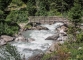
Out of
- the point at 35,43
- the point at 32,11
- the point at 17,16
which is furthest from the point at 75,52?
the point at 32,11

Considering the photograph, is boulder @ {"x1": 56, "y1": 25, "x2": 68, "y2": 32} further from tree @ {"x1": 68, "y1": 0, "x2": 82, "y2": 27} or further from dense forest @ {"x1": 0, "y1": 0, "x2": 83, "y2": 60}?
tree @ {"x1": 68, "y1": 0, "x2": 82, "y2": 27}

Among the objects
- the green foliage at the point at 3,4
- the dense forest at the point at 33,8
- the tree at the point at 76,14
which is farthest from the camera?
the green foliage at the point at 3,4

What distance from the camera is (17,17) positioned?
108ft

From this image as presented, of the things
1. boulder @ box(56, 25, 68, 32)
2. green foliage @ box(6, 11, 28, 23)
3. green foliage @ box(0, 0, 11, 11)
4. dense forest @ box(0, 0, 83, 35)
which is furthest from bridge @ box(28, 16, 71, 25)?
green foliage @ box(0, 0, 11, 11)

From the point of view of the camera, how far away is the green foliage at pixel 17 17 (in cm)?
3145

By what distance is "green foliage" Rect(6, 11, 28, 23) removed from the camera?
31.5 m

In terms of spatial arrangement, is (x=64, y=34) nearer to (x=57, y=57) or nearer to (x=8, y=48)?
(x=57, y=57)

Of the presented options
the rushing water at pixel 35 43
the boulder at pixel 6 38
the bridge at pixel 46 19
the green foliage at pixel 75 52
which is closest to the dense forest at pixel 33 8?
the bridge at pixel 46 19

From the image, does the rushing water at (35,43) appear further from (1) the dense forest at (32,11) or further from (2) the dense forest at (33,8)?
(2) the dense forest at (33,8)

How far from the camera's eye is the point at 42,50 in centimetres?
2169

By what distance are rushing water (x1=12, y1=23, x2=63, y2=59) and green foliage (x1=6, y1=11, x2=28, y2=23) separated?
3.59m

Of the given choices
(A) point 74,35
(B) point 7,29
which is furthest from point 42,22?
(A) point 74,35

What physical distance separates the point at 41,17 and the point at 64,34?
26.3 ft

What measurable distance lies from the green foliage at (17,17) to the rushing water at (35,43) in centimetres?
359
